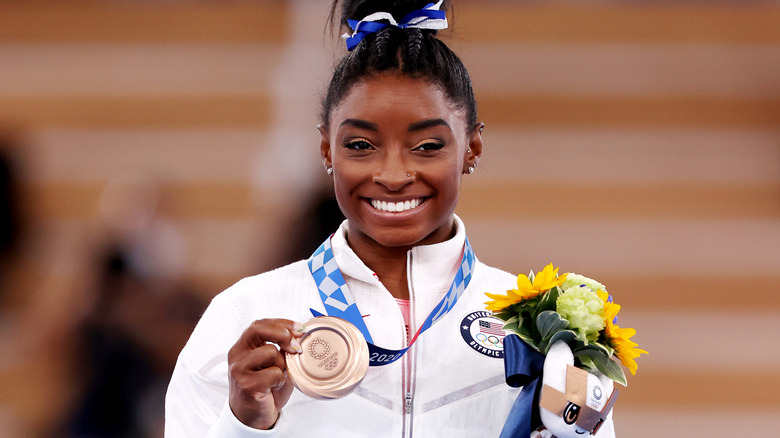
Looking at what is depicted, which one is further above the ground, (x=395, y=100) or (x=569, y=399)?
(x=395, y=100)

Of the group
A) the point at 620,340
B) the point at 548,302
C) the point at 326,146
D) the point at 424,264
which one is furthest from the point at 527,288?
the point at 326,146

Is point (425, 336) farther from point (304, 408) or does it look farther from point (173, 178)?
point (173, 178)

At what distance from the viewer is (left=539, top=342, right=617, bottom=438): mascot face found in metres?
1.51

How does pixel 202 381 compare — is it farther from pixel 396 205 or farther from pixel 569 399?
pixel 569 399

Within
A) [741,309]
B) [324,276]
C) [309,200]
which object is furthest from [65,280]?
[741,309]

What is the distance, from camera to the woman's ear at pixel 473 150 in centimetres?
190

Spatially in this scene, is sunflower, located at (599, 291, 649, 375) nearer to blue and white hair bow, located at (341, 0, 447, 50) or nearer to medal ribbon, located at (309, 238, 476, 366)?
medal ribbon, located at (309, 238, 476, 366)

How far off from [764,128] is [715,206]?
0.44 m

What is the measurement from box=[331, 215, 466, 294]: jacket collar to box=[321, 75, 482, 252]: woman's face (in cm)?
6

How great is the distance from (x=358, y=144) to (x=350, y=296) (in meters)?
0.29

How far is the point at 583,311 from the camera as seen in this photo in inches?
62.4

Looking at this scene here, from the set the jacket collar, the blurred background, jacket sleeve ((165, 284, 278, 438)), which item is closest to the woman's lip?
the jacket collar

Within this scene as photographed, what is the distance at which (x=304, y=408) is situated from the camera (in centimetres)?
175

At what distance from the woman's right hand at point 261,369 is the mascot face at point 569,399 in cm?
41
